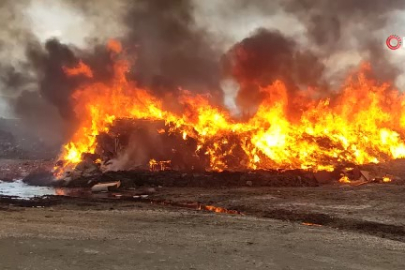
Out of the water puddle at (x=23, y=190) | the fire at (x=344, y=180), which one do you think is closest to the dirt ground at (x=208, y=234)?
the water puddle at (x=23, y=190)

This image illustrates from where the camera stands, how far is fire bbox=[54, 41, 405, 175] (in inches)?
1035

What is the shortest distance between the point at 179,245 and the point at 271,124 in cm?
2072

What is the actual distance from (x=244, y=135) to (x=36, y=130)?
30.3 metres

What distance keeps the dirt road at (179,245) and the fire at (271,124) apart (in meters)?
14.4

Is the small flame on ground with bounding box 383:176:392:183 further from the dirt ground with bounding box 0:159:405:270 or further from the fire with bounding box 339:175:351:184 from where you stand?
the dirt ground with bounding box 0:159:405:270

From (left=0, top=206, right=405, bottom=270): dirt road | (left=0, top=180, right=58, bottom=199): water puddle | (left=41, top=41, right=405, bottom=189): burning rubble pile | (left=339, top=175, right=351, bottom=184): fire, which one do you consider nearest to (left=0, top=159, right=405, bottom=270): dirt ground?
(left=0, top=206, right=405, bottom=270): dirt road

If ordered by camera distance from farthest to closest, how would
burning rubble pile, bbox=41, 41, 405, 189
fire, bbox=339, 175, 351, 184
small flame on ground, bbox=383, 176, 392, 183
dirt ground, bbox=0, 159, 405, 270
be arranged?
burning rubble pile, bbox=41, 41, 405, 189, fire, bbox=339, 175, 351, 184, small flame on ground, bbox=383, 176, 392, 183, dirt ground, bbox=0, 159, 405, 270

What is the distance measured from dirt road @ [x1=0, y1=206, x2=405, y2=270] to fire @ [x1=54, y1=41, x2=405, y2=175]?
14391mm

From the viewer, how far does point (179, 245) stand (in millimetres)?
8484

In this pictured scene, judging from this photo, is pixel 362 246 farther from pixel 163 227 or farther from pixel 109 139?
pixel 109 139

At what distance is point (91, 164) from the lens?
2458 centimetres

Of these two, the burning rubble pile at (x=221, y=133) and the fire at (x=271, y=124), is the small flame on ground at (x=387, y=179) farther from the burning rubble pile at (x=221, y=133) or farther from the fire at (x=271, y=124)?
the fire at (x=271, y=124)

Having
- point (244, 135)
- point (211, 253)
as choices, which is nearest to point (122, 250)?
point (211, 253)

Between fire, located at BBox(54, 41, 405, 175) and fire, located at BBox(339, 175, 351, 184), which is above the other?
fire, located at BBox(54, 41, 405, 175)
